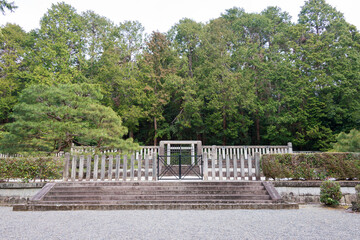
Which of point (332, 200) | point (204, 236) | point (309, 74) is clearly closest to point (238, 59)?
point (309, 74)

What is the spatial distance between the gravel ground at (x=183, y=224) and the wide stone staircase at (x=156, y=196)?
285mm

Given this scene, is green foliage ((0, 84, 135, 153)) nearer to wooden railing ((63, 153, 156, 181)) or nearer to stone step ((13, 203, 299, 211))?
wooden railing ((63, 153, 156, 181))

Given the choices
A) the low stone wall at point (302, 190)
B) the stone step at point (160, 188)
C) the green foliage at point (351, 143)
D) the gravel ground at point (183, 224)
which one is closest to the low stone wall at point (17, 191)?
the stone step at point (160, 188)

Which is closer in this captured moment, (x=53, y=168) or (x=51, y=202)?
(x=51, y=202)

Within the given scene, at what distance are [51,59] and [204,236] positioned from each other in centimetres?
1733

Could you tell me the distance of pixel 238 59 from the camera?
18.1 m

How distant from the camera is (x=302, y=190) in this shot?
6285 millimetres

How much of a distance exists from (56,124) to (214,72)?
11705mm

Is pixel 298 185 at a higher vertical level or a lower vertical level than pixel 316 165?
lower

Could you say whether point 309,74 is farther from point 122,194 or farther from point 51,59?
point 51,59

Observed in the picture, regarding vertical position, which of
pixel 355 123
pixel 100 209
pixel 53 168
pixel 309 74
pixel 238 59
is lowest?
pixel 100 209

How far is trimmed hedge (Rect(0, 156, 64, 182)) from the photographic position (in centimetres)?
647

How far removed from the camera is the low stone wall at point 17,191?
6328mm

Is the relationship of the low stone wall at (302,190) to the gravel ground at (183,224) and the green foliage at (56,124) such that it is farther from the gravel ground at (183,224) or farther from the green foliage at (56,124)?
the green foliage at (56,124)
